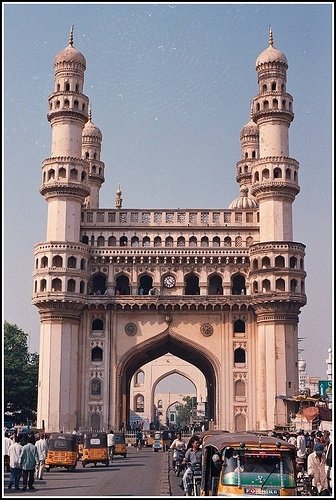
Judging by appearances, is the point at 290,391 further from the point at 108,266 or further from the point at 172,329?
the point at 108,266

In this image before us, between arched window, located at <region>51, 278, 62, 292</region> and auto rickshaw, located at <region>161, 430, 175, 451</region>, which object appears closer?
auto rickshaw, located at <region>161, 430, 175, 451</region>

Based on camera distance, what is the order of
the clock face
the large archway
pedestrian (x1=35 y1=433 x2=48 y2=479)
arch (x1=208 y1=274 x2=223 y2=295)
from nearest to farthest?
1. pedestrian (x1=35 y1=433 x2=48 y2=479)
2. the large archway
3. the clock face
4. arch (x1=208 y1=274 x2=223 y2=295)

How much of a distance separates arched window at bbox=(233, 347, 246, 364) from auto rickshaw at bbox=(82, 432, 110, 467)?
1956 cm

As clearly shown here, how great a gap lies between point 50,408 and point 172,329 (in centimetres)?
907

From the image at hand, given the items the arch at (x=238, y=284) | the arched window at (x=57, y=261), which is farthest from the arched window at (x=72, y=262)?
the arch at (x=238, y=284)

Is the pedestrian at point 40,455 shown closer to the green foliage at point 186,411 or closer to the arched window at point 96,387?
the arched window at point 96,387

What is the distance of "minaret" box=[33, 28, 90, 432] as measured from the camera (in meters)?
47.9

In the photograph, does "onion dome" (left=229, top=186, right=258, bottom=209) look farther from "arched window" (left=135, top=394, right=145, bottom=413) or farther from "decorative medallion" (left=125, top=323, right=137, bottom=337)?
"arched window" (left=135, top=394, right=145, bottom=413)

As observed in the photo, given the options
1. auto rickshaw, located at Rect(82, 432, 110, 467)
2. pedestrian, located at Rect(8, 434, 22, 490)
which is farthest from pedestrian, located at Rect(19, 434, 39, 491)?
auto rickshaw, located at Rect(82, 432, 110, 467)

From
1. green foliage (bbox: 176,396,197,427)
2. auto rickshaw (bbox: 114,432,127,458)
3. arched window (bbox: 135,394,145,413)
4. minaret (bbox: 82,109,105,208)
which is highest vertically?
minaret (bbox: 82,109,105,208)

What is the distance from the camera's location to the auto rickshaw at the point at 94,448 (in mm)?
31672

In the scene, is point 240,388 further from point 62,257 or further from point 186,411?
point 186,411

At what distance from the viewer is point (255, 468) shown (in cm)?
1439

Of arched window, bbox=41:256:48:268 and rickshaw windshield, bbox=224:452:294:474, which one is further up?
arched window, bbox=41:256:48:268
